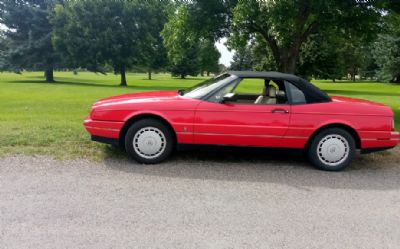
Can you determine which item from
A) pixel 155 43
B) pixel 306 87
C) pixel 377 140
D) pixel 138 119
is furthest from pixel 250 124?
pixel 155 43

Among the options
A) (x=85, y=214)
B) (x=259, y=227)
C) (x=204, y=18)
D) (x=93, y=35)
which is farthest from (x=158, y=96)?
(x=93, y=35)

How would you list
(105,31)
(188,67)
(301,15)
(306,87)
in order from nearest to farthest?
(306,87), (301,15), (105,31), (188,67)

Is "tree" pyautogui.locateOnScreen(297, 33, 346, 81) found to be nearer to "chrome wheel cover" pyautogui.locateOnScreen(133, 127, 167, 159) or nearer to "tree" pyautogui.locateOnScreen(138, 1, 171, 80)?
"tree" pyautogui.locateOnScreen(138, 1, 171, 80)

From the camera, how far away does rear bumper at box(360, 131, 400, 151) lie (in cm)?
504

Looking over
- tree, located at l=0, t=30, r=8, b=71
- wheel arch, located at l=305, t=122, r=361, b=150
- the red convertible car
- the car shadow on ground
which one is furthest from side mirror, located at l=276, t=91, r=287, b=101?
tree, located at l=0, t=30, r=8, b=71

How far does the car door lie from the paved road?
502mm

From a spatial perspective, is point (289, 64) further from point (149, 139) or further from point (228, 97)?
point (149, 139)

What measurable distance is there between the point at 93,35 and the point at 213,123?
35653mm

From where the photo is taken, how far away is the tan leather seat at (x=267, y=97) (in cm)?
526

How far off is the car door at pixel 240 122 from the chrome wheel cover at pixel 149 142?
55 centimetres

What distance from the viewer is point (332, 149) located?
512 cm

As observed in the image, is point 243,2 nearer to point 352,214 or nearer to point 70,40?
point 352,214

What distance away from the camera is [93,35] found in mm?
37094

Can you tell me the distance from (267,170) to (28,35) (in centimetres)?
4633
